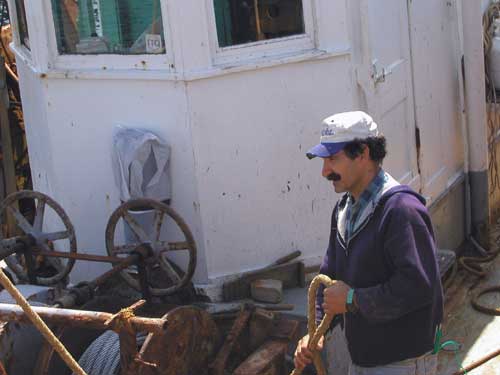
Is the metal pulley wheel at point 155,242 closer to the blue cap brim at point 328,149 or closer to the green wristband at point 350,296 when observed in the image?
the blue cap brim at point 328,149

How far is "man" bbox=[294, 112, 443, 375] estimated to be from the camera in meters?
3.62

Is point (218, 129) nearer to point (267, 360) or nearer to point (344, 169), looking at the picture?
point (267, 360)

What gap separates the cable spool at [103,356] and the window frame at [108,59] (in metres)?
1.61

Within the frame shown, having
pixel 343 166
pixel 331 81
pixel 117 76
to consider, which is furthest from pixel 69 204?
pixel 343 166

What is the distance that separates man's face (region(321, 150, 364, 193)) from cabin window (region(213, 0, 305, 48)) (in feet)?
6.50

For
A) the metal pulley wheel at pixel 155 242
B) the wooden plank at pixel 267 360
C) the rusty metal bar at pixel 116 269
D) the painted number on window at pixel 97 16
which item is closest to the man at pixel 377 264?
the wooden plank at pixel 267 360

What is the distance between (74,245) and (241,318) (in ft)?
3.75

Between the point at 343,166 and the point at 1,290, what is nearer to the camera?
the point at 343,166

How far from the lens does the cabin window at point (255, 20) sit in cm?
561

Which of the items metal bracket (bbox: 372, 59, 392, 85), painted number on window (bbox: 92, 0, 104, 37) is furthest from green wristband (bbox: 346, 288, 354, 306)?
painted number on window (bbox: 92, 0, 104, 37)

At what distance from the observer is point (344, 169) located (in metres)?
3.82

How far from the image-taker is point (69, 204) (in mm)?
6125

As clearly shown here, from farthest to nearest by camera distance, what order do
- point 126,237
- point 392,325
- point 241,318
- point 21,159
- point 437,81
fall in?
point 21,159, point 437,81, point 126,237, point 241,318, point 392,325

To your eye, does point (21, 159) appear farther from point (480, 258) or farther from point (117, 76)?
point (480, 258)
